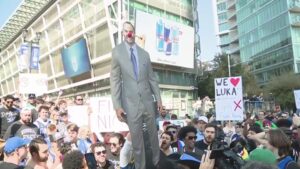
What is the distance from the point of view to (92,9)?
4550cm

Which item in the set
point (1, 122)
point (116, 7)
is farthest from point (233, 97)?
point (116, 7)

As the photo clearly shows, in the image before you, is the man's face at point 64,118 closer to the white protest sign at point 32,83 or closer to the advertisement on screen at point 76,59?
the white protest sign at point 32,83

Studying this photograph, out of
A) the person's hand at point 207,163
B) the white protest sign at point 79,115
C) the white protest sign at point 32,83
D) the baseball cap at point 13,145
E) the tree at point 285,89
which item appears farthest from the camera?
the tree at point 285,89

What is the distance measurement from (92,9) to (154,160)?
42723mm

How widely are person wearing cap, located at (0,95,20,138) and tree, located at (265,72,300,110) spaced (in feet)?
144

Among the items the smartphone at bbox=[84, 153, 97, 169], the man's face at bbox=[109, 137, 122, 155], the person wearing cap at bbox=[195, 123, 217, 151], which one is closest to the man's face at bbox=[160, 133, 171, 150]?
the man's face at bbox=[109, 137, 122, 155]

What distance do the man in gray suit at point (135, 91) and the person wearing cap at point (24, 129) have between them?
11.0 ft

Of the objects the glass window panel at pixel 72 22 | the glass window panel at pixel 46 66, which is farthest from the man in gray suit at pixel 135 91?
the glass window panel at pixel 46 66

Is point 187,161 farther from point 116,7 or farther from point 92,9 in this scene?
point 92,9

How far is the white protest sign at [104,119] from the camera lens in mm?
7539

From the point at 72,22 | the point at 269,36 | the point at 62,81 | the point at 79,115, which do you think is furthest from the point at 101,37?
the point at 79,115

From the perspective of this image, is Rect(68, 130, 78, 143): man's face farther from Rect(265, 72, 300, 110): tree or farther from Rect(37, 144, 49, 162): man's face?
Rect(265, 72, 300, 110): tree

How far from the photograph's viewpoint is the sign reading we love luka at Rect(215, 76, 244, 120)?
30.9 feet

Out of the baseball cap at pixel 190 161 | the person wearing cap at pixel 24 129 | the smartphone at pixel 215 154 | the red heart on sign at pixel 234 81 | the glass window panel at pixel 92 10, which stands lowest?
the baseball cap at pixel 190 161
